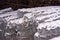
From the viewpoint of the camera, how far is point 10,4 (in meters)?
2.23

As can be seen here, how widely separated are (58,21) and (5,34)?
0.65 m

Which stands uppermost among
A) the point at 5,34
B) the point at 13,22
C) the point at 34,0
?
the point at 34,0

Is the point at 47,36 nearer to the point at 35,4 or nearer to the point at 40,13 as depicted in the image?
the point at 40,13

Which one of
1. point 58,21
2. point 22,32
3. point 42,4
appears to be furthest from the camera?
point 42,4

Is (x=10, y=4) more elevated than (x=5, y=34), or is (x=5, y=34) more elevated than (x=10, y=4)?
(x=10, y=4)

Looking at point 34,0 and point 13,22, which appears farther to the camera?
point 34,0

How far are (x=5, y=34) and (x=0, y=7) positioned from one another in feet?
3.08

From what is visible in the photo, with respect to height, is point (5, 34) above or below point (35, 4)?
below

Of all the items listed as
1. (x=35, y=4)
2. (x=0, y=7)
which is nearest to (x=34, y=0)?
(x=35, y=4)

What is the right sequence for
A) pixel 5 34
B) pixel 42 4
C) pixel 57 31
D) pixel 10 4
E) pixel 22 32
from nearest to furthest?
1. pixel 57 31
2. pixel 22 32
3. pixel 5 34
4. pixel 42 4
5. pixel 10 4

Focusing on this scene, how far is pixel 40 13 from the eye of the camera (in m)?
1.42

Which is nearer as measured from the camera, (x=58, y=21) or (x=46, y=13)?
(x=58, y=21)

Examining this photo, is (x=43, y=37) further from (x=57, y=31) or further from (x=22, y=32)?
(x=22, y=32)

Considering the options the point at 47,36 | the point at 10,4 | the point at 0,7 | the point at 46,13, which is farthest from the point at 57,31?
the point at 0,7
